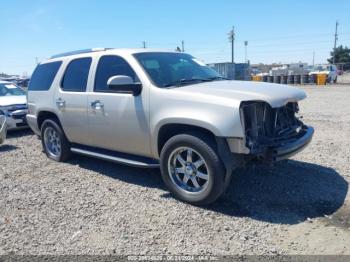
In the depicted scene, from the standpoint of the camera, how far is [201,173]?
4.41m

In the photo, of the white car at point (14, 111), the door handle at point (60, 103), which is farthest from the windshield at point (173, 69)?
the white car at point (14, 111)

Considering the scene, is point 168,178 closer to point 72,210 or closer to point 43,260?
point 72,210

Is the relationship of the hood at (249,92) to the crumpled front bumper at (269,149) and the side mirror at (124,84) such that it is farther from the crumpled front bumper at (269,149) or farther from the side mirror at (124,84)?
the side mirror at (124,84)

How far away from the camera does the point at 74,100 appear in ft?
19.3

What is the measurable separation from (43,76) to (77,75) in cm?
127

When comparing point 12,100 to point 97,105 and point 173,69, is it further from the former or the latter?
point 173,69

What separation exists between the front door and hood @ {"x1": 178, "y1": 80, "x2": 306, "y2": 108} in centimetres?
73

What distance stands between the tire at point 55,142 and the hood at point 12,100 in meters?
3.92

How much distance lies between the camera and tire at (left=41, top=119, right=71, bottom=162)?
21.4 ft

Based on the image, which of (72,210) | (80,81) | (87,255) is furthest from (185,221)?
(80,81)

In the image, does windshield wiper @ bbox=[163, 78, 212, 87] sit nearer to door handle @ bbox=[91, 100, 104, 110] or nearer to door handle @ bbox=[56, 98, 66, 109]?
door handle @ bbox=[91, 100, 104, 110]

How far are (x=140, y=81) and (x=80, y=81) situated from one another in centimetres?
148

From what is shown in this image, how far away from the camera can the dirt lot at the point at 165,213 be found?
11.9 feet

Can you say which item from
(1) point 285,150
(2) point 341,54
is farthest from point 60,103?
(2) point 341,54
